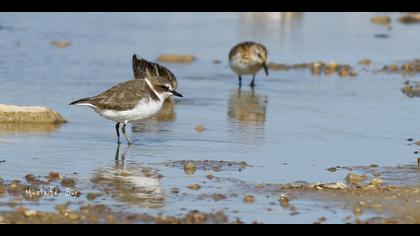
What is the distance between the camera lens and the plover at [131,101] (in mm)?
12664

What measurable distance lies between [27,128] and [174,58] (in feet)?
24.9

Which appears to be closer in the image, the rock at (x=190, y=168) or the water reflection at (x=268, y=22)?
the rock at (x=190, y=168)

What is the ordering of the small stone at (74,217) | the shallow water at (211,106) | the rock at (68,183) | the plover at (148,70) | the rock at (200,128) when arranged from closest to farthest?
the small stone at (74,217), the rock at (68,183), the shallow water at (211,106), the rock at (200,128), the plover at (148,70)

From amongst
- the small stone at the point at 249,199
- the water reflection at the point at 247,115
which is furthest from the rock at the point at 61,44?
the small stone at the point at 249,199

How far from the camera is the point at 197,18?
27.9 metres

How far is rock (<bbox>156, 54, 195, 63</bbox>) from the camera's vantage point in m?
20.6

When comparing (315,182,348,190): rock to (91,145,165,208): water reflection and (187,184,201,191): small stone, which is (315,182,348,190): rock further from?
(91,145,165,208): water reflection

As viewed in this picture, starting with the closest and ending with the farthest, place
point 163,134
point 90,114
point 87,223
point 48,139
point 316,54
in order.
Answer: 1. point 87,223
2. point 48,139
3. point 163,134
4. point 90,114
5. point 316,54

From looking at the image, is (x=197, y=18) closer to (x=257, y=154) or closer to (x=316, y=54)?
(x=316, y=54)

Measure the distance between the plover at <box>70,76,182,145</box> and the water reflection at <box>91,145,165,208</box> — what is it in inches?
38.4

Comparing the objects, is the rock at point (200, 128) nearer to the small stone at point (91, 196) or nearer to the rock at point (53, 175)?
the rock at point (53, 175)

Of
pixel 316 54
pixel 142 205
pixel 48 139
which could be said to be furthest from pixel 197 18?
pixel 142 205

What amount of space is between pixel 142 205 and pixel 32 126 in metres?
4.29

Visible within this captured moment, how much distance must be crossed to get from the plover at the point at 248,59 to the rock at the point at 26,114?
592 cm
